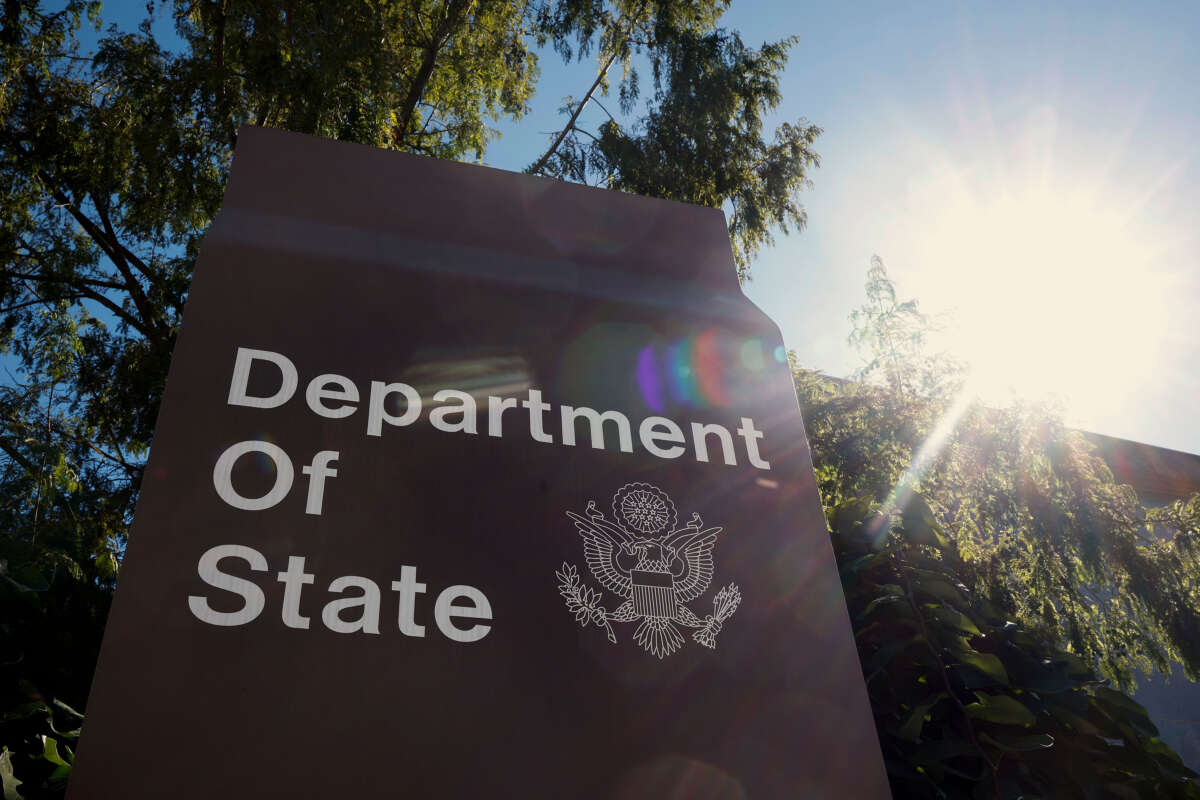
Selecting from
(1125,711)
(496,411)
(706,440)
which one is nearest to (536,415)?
(496,411)

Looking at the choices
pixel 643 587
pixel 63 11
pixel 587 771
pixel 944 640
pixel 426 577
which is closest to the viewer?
pixel 587 771

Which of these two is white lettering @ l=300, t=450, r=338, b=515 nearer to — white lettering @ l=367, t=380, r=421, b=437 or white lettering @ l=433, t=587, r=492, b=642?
white lettering @ l=367, t=380, r=421, b=437

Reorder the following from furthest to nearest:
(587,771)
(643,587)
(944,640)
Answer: (944,640)
(643,587)
(587,771)

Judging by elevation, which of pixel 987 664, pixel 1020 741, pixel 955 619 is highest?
pixel 955 619

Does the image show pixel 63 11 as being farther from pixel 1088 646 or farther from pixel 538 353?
pixel 1088 646

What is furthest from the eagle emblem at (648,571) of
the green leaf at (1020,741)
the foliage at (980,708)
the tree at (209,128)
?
the tree at (209,128)

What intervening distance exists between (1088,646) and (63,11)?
263 inches

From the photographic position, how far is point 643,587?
167 cm

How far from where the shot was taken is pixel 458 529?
1593 millimetres

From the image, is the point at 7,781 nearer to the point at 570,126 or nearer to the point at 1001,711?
the point at 1001,711

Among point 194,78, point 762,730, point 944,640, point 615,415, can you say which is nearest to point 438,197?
point 615,415

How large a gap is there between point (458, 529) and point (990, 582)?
196 centimetres

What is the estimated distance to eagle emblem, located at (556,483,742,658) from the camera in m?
1.60

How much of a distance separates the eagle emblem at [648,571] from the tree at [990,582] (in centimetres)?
46
